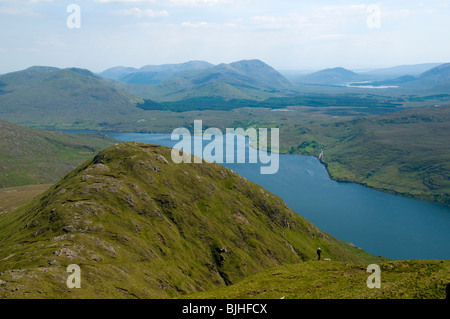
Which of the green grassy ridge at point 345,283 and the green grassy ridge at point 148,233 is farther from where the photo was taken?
the green grassy ridge at point 148,233

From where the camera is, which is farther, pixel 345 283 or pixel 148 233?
pixel 148 233

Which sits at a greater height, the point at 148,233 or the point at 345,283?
the point at 345,283

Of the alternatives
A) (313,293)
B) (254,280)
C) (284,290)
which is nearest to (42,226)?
(254,280)
